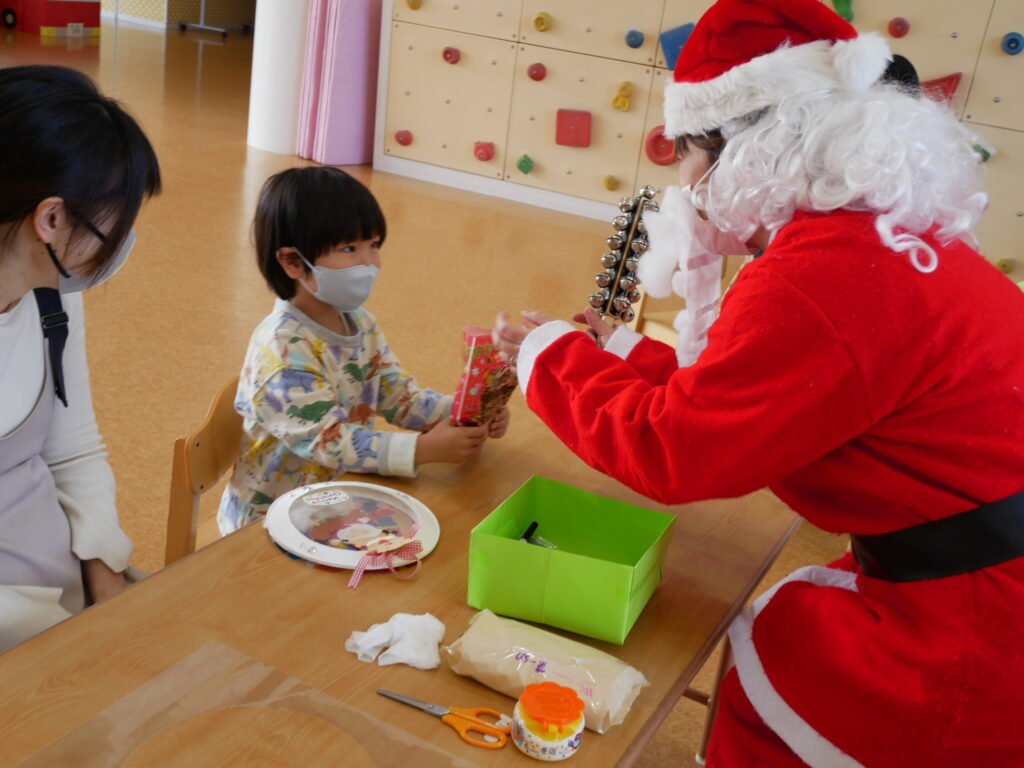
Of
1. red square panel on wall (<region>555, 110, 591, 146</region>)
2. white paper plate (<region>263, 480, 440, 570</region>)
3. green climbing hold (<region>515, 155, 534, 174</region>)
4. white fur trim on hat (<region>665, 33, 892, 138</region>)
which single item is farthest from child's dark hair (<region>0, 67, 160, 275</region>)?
green climbing hold (<region>515, 155, 534, 174</region>)

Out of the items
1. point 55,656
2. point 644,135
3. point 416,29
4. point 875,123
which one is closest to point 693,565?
point 875,123

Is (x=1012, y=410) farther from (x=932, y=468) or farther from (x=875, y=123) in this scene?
(x=875, y=123)

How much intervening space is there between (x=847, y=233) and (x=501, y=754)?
2.16 ft

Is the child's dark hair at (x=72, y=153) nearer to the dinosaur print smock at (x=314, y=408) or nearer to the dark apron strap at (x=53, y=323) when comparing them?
the dark apron strap at (x=53, y=323)

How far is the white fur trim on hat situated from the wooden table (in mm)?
600

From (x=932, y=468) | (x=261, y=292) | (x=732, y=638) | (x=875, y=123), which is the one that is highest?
(x=875, y=123)

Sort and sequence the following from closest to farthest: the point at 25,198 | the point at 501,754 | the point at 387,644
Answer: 1. the point at 501,754
2. the point at 387,644
3. the point at 25,198

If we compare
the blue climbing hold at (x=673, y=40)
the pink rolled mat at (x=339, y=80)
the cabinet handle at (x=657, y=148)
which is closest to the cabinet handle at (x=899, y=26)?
the blue climbing hold at (x=673, y=40)

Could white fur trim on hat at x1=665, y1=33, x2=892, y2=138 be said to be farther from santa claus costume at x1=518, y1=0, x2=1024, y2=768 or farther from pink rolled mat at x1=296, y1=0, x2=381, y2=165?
pink rolled mat at x1=296, y1=0, x2=381, y2=165

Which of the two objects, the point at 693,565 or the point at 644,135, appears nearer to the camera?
the point at 693,565

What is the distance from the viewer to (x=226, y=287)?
428cm

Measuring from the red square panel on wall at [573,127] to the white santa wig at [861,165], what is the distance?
5.01m

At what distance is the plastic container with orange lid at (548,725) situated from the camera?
40.7 inches

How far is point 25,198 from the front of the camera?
130 centimetres
